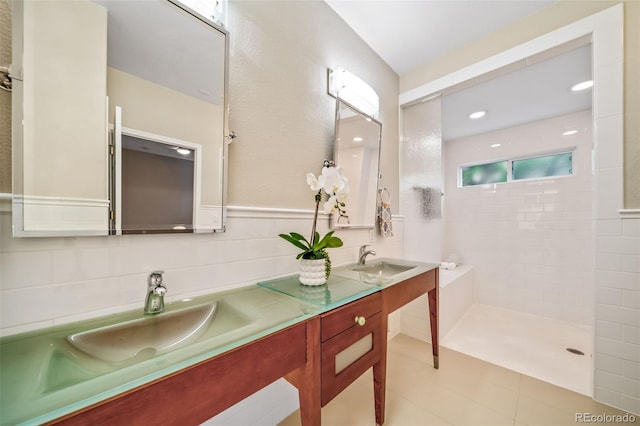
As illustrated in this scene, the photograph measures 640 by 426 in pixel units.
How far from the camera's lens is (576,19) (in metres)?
1.58

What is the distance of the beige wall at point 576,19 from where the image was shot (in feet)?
4.64

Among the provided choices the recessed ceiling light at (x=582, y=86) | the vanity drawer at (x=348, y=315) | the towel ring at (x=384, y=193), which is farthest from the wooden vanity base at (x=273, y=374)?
the recessed ceiling light at (x=582, y=86)

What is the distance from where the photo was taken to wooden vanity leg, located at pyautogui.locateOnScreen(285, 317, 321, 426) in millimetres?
864

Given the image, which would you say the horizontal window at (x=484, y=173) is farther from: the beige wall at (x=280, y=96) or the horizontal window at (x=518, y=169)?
the beige wall at (x=280, y=96)

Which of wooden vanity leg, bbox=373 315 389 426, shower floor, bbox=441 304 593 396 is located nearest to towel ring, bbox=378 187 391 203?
wooden vanity leg, bbox=373 315 389 426

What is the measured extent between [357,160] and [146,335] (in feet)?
5.21

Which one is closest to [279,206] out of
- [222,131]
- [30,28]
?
[222,131]

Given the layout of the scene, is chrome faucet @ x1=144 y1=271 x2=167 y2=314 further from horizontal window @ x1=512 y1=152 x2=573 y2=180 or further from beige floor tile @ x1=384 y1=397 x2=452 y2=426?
horizontal window @ x1=512 y1=152 x2=573 y2=180

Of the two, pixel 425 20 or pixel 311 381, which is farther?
pixel 425 20

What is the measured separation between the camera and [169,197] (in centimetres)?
96

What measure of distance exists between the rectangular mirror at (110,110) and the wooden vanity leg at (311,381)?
0.62 metres

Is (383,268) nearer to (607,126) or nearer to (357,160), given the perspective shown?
(357,160)

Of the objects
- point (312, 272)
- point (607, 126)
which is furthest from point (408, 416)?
point (607, 126)

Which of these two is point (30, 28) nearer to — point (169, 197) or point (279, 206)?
point (169, 197)
